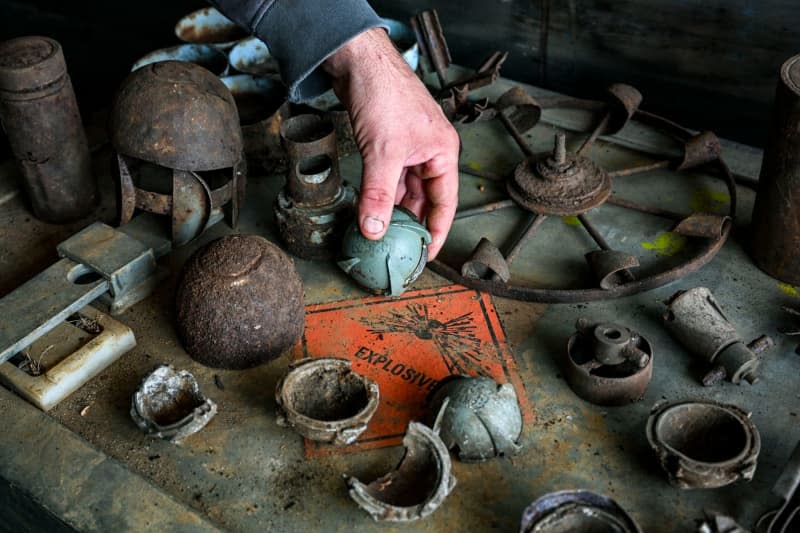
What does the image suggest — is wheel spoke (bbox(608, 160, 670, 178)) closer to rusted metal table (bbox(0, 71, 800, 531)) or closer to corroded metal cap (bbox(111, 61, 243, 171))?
rusted metal table (bbox(0, 71, 800, 531))

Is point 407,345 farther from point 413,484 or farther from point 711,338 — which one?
point 711,338

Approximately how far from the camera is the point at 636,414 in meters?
1.74

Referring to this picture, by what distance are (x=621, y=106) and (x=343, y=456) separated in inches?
59.0

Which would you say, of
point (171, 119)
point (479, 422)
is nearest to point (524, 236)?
point (479, 422)

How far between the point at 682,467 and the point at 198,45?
6.56ft

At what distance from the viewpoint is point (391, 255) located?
1.95 meters

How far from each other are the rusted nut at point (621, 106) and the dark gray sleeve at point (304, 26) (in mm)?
875

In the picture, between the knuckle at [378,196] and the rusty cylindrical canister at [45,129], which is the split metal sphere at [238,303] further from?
the rusty cylindrical canister at [45,129]

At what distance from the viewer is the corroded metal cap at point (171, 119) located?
78.9 inches

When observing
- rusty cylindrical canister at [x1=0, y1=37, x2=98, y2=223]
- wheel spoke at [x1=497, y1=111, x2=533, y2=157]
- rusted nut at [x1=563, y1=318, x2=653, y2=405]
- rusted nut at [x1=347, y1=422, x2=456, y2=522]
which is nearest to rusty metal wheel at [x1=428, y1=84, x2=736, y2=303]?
wheel spoke at [x1=497, y1=111, x2=533, y2=157]

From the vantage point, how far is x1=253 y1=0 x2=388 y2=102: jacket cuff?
1983 millimetres

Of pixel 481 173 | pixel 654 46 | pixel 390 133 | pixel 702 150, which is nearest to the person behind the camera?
pixel 390 133

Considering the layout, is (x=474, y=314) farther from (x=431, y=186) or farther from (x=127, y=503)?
(x=127, y=503)

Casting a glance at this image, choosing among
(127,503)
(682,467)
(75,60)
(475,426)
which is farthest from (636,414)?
(75,60)
